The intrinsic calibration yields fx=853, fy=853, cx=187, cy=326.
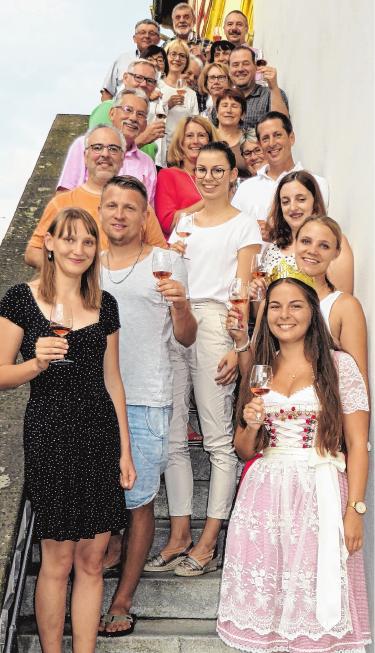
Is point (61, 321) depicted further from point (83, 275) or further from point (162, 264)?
point (162, 264)

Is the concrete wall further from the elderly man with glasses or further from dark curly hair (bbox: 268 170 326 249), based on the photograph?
the elderly man with glasses

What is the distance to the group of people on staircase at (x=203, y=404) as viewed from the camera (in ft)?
11.2

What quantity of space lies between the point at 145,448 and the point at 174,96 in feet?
13.6

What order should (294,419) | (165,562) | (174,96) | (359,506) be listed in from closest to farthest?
(359,506) → (294,419) → (165,562) → (174,96)

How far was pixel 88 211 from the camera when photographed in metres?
4.30

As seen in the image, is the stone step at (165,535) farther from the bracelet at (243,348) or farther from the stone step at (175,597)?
the bracelet at (243,348)

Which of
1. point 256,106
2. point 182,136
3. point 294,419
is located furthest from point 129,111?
point 294,419

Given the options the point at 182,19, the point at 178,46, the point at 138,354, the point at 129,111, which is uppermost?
the point at 182,19

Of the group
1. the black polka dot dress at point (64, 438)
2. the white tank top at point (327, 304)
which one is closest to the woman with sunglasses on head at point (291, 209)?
the white tank top at point (327, 304)

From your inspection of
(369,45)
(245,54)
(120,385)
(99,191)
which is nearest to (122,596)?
(120,385)

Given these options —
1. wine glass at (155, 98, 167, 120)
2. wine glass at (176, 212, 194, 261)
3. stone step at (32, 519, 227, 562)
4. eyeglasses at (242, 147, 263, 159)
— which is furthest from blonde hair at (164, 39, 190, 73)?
stone step at (32, 519, 227, 562)

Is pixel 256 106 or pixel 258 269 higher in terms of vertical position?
pixel 256 106

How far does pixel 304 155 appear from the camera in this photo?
7.20 m

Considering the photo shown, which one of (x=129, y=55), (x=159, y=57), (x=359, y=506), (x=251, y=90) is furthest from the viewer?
(x=129, y=55)
